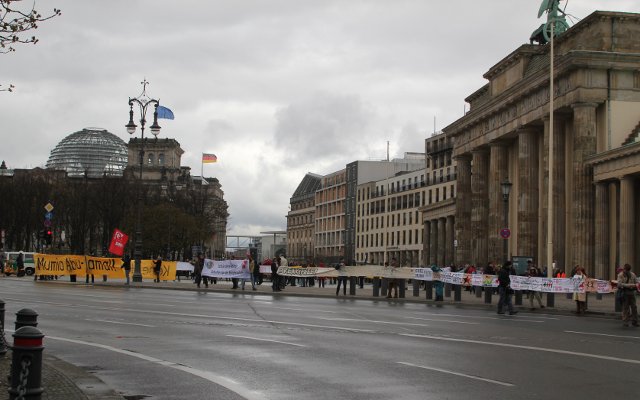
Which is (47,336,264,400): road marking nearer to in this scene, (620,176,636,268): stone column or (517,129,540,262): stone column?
(620,176,636,268): stone column

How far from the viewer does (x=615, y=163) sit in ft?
166

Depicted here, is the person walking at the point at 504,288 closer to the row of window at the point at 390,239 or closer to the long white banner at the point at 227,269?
the long white banner at the point at 227,269

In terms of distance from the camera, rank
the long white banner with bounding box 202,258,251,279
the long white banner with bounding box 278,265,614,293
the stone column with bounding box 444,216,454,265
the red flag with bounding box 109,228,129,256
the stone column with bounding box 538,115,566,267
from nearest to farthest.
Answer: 1. the long white banner with bounding box 278,265,614,293
2. the long white banner with bounding box 202,258,251,279
3. the stone column with bounding box 538,115,566,267
4. the red flag with bounding box 109,228,129,256
5. the stone column with bounding box 444,216,454,265

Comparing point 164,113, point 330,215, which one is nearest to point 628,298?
point 164,113

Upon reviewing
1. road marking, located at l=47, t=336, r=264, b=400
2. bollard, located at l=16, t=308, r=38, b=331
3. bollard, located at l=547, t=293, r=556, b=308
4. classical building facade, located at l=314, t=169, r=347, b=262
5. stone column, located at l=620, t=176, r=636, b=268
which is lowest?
road marking, located at l=47, t=336, r=264, b=400

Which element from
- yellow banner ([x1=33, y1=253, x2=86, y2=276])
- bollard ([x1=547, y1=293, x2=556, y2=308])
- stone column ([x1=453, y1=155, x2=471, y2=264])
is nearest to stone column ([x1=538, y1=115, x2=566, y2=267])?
stone column ([x1=453, y1=155, x2=471, y2=264])

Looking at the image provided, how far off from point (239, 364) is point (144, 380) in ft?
6.38

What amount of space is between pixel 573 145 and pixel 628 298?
31267 millimetres

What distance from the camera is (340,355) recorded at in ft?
50.4

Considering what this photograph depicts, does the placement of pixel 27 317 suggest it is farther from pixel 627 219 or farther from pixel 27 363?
pixel 627 219

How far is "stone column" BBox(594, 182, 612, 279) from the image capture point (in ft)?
173

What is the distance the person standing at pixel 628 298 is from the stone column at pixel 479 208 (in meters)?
46.6

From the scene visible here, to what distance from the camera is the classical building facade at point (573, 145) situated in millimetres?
52625

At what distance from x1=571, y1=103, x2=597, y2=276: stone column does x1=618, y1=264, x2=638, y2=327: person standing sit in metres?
27.8
